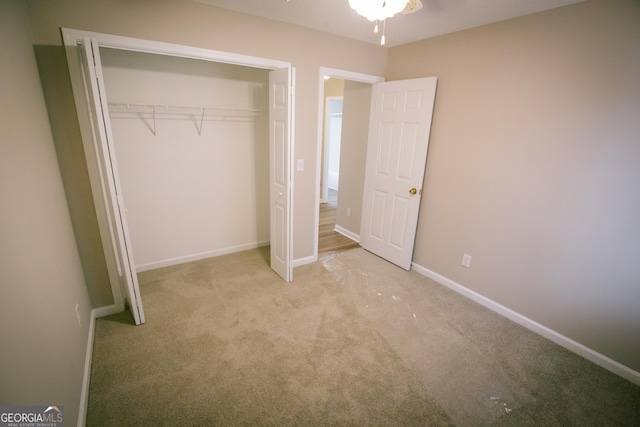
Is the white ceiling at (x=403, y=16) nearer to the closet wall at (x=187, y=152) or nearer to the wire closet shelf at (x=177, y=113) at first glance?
the closet wall at (x=187, y=152)

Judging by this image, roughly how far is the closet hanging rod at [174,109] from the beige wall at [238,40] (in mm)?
739

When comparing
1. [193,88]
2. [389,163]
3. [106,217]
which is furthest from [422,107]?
[106,217]

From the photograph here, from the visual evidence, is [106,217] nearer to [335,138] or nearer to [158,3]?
[158,3]

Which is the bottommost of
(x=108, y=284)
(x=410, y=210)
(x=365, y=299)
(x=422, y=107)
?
(x=365, y=299)

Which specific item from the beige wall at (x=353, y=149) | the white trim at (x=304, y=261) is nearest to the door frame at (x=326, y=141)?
the beige wall at (x=353, y=149)

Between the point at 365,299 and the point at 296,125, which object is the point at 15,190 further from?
the point at 365,299

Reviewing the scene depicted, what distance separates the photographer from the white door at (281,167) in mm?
2479

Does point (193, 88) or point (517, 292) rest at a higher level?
point (193, 88)

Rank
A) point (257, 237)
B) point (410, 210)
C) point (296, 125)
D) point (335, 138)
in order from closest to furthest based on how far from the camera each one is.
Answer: point (296, 125) → point (410, 210) → point (257, 237) → point (335, 138)

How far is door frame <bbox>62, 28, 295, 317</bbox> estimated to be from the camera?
6.14 ft

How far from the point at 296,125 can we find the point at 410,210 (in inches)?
62.2

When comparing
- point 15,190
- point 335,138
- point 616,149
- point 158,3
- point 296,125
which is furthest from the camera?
point 335,138

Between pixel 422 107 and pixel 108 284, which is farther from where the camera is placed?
pixel 422 107

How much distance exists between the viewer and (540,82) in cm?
213
